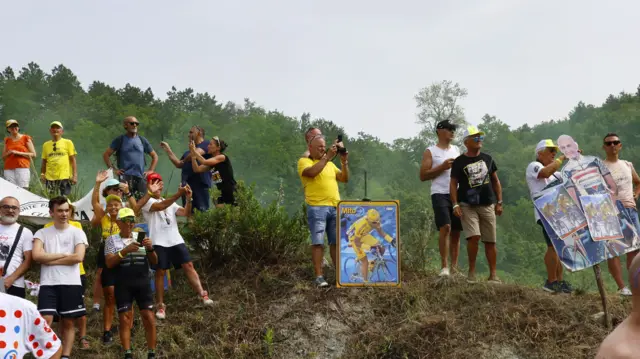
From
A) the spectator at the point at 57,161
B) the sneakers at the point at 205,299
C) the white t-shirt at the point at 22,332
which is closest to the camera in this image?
the white t-shirt at the point at 22,332

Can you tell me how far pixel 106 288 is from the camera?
7539mm

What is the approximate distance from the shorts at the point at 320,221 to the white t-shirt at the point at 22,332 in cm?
419

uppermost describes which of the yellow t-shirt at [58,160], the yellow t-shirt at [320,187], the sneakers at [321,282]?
the yellow t-shirt at [58,160]

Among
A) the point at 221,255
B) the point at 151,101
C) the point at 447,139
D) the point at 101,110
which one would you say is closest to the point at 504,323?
the point at 447,139

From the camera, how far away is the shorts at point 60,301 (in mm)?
6809

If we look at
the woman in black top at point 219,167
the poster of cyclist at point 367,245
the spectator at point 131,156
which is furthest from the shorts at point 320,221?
the spectator at point 131,156

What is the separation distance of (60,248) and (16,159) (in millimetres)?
4886

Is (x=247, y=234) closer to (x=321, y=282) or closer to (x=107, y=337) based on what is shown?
(x=321, y=282)

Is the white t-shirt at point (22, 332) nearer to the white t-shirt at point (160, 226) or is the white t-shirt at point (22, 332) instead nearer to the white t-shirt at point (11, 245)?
the white t-shirt at point (11, 245)

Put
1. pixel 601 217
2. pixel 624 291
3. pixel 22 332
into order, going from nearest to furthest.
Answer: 1. pixel 22 332
2. pixel 601 217
3. pixel 624 291

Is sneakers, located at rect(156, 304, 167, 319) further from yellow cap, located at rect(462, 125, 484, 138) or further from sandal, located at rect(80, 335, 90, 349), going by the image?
yellow cap, located at rect(462, 125, 484, 138)

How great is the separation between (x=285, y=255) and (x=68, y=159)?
4.11 meters

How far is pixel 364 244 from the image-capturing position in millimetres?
8414

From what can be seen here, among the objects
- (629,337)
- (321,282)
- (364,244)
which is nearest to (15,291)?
(321,282)
